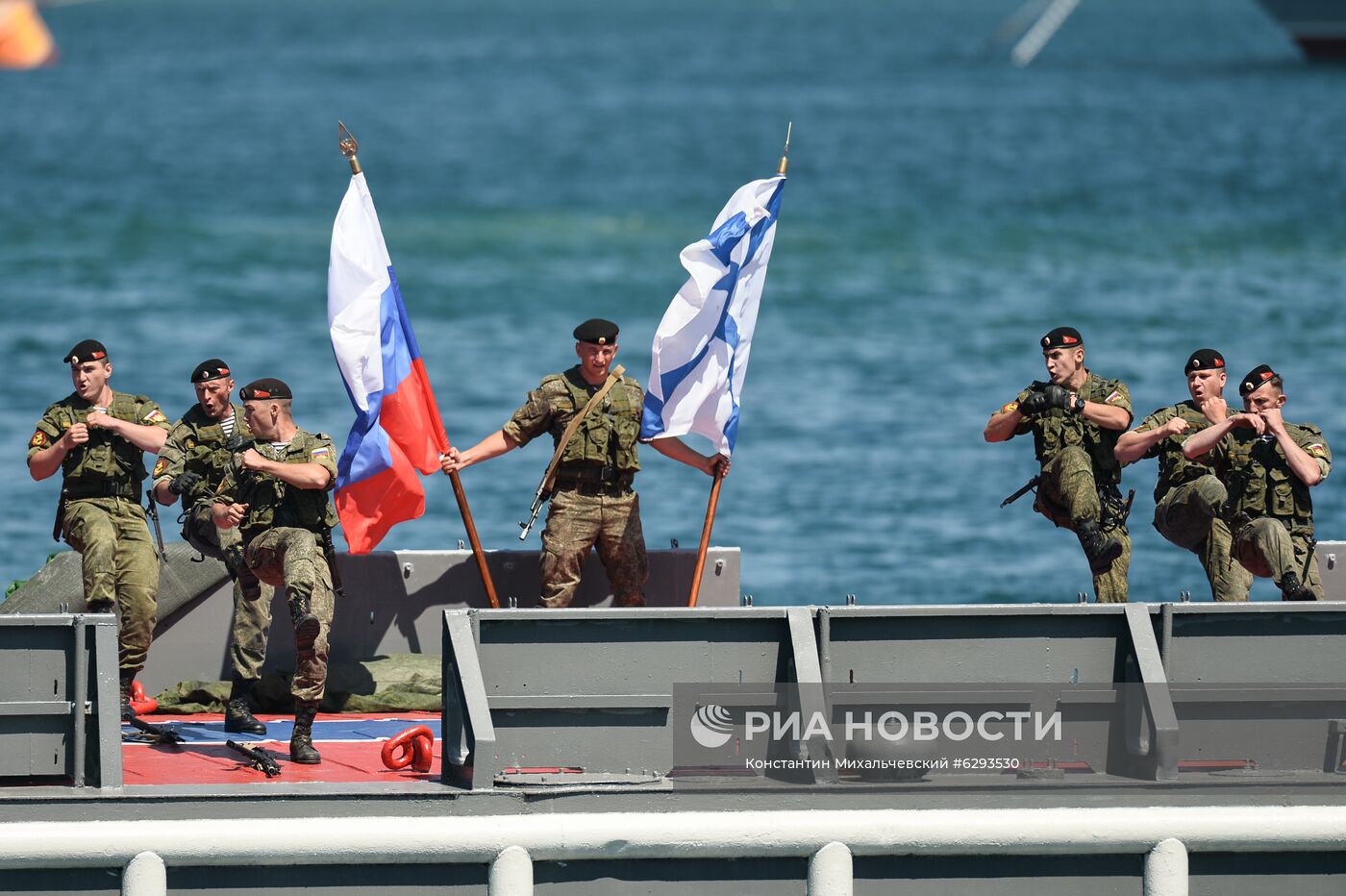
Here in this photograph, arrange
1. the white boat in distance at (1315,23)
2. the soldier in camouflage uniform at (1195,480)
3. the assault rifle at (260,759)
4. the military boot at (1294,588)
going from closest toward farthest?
1. the assault rifle at (260,759)
2. the military boot at (1294,588)
3. the soldier in camouflage uniform at (1195,480)
4. the white boat in distance at (1315,23)

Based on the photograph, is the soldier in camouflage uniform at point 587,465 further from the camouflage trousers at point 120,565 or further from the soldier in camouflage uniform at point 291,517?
the camouflage trousers at point 120,565

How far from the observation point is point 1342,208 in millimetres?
67312

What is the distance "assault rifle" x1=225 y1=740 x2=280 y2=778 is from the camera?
9.98 meters

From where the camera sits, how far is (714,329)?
12.4 m

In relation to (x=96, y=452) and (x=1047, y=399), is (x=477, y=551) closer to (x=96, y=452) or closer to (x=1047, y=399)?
(x=96, y=452)

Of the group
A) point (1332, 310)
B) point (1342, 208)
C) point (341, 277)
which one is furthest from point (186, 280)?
point (341, 277)

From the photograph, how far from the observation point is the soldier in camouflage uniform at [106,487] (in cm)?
1138

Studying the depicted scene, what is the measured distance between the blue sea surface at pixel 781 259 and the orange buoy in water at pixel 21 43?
2305 centimetres

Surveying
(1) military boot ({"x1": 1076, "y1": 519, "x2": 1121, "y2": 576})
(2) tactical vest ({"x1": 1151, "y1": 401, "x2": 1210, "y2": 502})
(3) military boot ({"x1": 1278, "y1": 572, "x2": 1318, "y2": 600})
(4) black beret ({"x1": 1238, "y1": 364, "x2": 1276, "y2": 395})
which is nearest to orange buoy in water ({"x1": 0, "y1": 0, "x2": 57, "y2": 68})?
(2) tactical vest ({"x1": 1151, "y1": 401, "x2": 1210, "y2": 502})

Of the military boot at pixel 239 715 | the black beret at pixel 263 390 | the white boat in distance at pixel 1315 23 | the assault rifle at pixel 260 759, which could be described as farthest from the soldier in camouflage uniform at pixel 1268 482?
the white boat in distance at pixel 1315 23

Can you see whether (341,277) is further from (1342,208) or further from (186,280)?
(1342,208)

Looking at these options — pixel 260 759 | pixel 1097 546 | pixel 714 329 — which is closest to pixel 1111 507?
pixel 1097 546

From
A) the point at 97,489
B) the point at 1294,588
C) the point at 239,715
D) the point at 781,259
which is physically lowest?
the point at 239,715

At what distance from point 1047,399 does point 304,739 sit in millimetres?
4241
